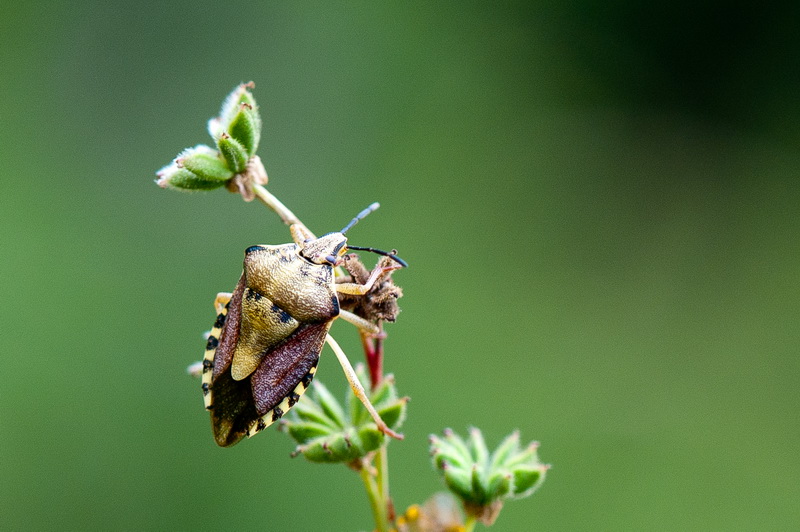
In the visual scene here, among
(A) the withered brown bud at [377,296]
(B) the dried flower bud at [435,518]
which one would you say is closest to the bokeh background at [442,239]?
(B) the dried flower bud at [435,518]

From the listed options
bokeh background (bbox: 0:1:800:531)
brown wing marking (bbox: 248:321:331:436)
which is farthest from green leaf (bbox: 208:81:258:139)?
bokeh background (bbox: 0:1:800:531)

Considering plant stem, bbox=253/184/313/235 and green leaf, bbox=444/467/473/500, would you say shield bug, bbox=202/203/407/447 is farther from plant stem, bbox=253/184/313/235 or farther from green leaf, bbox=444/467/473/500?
green leaf, bbox=444/467/473/500

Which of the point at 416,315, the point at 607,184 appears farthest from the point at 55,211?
the point at 607,184

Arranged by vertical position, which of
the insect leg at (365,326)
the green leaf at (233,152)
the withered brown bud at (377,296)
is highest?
the green leaf at (233,152)

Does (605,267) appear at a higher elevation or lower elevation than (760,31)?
lower

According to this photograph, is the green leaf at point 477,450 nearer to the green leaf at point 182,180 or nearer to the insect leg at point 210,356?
the insect leg at point 210,356

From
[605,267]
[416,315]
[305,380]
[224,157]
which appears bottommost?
[305,380]

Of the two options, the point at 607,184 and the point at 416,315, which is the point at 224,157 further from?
the point at 607,184
